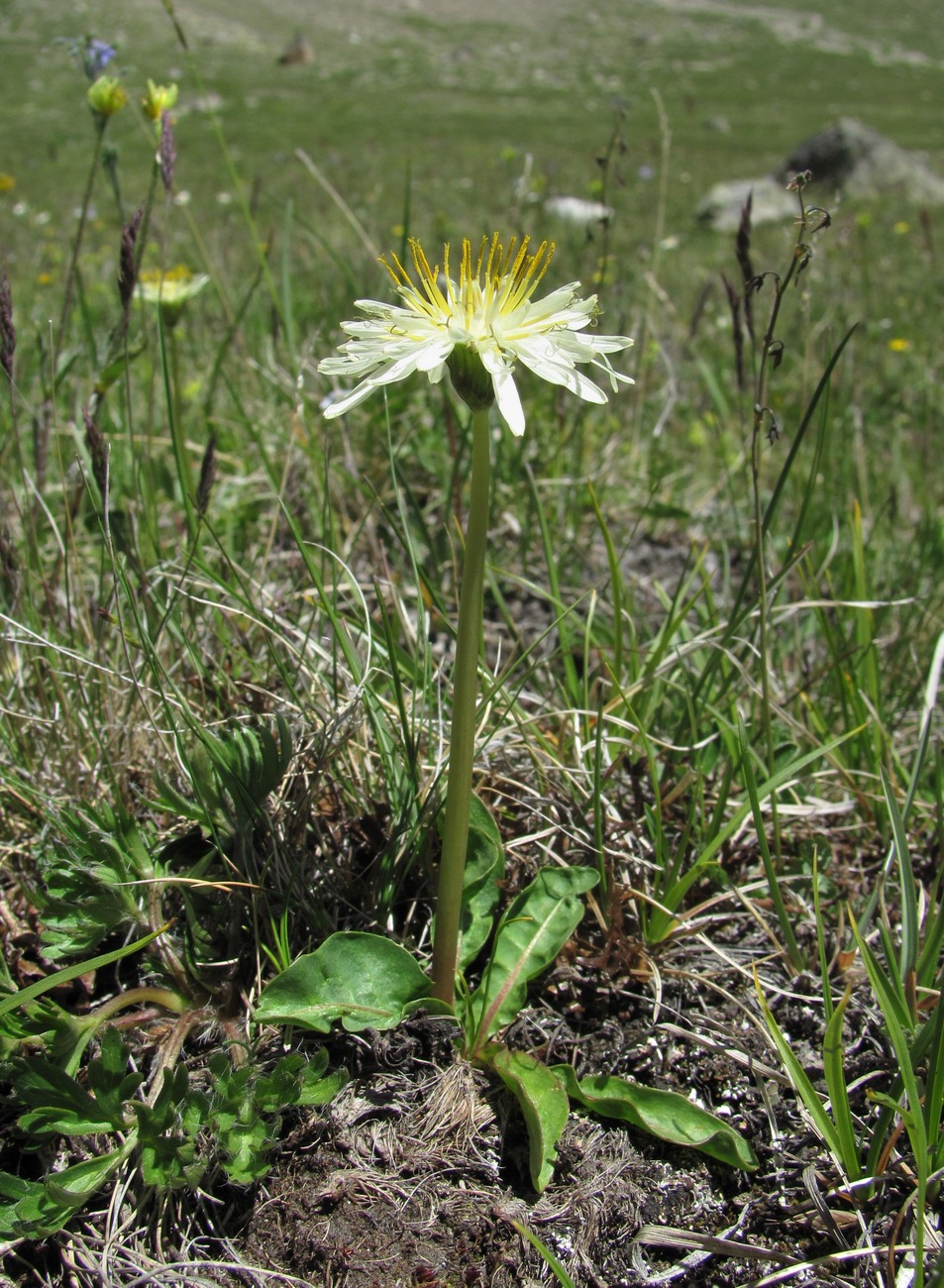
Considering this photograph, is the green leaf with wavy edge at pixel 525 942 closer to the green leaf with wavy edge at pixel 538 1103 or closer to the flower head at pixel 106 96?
the green leaf with wavy edge at pixel 538 1103

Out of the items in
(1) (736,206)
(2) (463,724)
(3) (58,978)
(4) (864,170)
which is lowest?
(3) (58,978)

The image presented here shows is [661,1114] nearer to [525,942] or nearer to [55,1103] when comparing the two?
[525,942]

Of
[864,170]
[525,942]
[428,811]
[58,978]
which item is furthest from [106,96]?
[864,170]

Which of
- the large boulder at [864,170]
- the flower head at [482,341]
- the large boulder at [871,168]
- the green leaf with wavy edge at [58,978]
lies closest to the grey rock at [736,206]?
the large boulder at [864,170]

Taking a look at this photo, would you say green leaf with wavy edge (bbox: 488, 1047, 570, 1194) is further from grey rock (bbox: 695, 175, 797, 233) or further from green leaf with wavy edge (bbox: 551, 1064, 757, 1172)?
grey rock (bbox: 695, 175, 797, 233)

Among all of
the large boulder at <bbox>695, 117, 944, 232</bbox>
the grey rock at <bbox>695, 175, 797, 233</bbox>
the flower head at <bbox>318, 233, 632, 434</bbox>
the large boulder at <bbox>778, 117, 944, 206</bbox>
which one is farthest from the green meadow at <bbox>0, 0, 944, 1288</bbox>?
the large boulder at <bbox>778, 117, 944, 206</bbox>

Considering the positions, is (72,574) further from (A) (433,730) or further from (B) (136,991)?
(B) (136,991)
